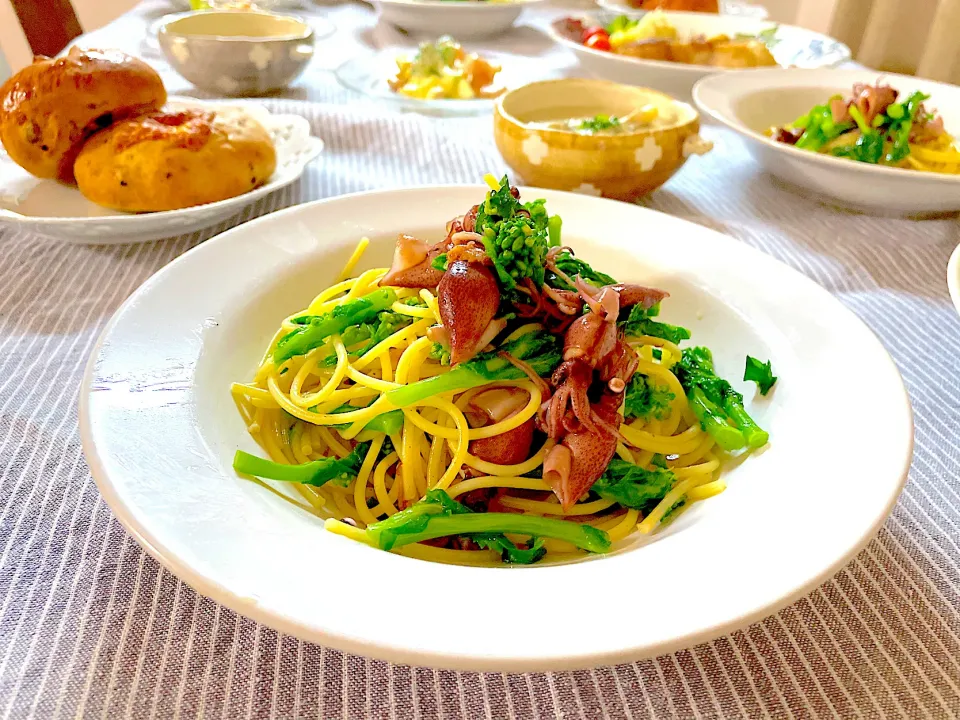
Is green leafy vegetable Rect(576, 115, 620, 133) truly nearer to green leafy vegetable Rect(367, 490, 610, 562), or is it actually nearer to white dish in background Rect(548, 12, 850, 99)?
white dish in background Rect(548, 12, 850, 99)

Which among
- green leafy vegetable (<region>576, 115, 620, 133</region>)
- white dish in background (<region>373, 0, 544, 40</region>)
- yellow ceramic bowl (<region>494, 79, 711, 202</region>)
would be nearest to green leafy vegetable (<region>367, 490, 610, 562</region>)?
yellow ceramic bowl (<region>494, 79, 711, 202</region>)

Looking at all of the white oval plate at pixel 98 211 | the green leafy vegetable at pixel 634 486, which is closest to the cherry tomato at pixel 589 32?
the white oval plate at pixel 98 211

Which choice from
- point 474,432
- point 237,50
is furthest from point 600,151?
point 237,50

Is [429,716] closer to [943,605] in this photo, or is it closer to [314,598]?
[314,598]

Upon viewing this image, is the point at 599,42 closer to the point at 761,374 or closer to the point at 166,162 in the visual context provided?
the point at 166,162

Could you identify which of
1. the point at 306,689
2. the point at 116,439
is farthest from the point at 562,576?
the point at 116,439
